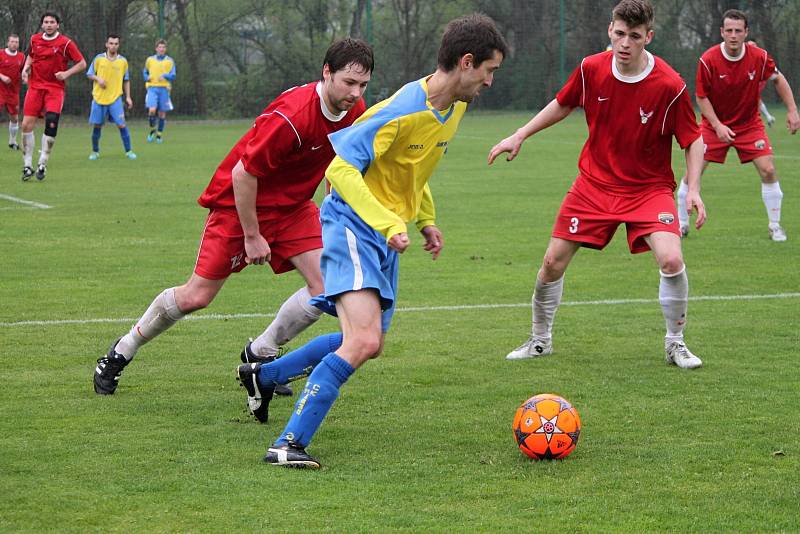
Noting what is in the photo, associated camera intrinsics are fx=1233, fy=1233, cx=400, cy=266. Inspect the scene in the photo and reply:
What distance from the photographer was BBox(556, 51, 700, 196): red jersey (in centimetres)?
677

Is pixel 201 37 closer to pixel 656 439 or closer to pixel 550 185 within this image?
pixel 550 185

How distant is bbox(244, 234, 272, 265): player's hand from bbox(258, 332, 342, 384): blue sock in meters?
0.47

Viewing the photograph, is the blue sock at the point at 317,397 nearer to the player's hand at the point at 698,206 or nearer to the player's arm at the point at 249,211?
the player's arm at the point at 249,211

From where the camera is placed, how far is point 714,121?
10719 millimetres

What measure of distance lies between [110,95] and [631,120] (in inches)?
669

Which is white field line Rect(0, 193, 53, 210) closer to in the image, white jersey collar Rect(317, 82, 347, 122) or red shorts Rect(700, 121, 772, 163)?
red shorts Rect(700, 121, 772, 163)

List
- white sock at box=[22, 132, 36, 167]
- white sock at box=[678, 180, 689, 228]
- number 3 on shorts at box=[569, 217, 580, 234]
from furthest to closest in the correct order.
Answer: white sock at box=[22, 132, 36, 167] → white sock at box=[678, 180, 689, 228] → number 3 on shorts at box=[569, 217, 580, 234]

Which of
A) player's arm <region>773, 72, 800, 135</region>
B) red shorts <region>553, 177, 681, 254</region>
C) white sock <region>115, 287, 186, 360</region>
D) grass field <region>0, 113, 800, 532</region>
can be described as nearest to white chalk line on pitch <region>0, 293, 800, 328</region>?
grass field <region>0, 113, 800, 532</region>

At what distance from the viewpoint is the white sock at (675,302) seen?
6.84 metres

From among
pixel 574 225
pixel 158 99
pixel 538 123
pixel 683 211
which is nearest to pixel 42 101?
pixel 158 99

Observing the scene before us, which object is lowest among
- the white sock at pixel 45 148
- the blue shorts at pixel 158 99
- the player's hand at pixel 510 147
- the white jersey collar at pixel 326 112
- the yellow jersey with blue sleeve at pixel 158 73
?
the white sock at pixel 45 148

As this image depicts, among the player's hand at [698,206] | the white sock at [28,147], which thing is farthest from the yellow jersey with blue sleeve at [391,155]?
the white sock at [28,147]

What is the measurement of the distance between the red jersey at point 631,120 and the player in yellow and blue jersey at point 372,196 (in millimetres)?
1964

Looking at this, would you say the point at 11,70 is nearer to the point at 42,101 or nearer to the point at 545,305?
the point at 42,101
